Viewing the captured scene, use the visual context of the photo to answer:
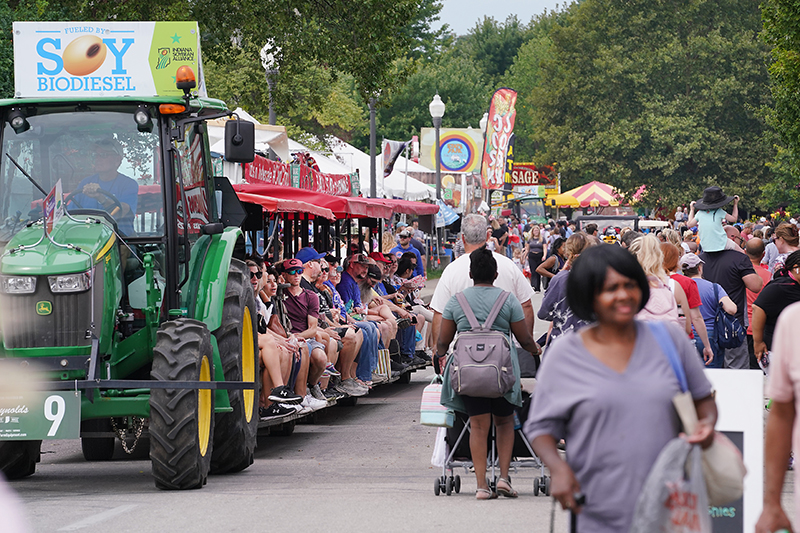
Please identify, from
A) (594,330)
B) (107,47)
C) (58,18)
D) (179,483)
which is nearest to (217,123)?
(58,18)

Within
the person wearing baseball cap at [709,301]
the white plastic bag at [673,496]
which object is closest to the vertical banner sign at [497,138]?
the person wearing baseball cap at [709,301]

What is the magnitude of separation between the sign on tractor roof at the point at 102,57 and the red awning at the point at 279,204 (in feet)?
9.36

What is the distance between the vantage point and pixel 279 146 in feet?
66.4

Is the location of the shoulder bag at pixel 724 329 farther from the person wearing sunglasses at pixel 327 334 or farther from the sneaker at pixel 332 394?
the sneaker at pixel 332 394

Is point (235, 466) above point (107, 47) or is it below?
below

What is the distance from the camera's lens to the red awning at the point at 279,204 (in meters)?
12.5

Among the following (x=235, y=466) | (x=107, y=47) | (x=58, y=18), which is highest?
(x=58, y=18)

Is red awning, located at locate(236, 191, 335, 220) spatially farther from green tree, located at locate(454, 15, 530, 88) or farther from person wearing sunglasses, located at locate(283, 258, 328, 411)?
green tree, located at locate(454, 15, 530, 88)

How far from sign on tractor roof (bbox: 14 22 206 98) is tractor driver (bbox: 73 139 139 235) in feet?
1.62

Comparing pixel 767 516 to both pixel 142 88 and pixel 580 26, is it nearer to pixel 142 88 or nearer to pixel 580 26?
pixel 142 88

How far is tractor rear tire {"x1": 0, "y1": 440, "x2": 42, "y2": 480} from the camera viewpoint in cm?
930

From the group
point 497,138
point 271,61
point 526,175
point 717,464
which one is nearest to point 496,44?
point 526,175

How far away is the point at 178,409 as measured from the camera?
8.22 meters

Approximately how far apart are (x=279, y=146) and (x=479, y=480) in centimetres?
1275
